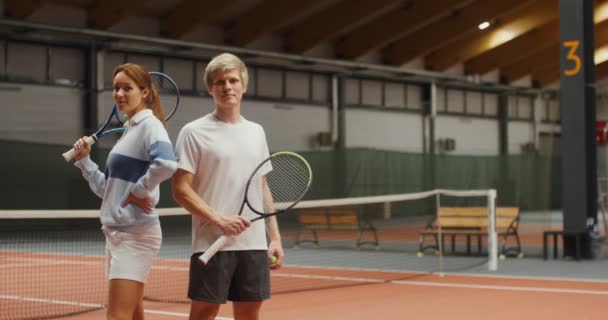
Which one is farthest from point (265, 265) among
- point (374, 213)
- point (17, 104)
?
point (374, 213)

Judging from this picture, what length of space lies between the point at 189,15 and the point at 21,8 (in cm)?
406

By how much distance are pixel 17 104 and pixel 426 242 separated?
30.3ft

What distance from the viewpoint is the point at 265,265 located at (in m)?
3.54

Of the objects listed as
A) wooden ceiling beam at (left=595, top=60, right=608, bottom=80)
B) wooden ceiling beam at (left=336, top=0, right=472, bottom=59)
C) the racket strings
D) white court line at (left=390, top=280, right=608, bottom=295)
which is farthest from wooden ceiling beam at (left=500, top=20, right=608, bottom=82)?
the racket strings

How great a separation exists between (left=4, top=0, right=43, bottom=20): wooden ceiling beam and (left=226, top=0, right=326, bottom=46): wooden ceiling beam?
17.9ft

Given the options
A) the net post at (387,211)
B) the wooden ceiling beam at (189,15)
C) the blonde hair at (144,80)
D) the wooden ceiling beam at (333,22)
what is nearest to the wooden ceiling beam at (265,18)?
the wooden ceiling beam at (333,22)

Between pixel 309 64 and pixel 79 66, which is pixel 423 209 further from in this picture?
pixel 79 66

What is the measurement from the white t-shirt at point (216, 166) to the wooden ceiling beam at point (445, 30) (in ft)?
69.8

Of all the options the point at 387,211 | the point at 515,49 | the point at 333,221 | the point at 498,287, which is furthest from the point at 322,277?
the point at 515,49

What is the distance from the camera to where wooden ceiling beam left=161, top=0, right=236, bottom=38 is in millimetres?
20734

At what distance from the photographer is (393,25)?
2438 centimetres

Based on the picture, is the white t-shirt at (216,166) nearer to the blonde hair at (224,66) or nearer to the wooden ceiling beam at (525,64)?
the blonde hair at (224,66)

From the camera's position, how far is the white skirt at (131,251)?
3613 mm

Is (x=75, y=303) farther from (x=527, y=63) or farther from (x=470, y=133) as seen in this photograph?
(x=527, y=63)
